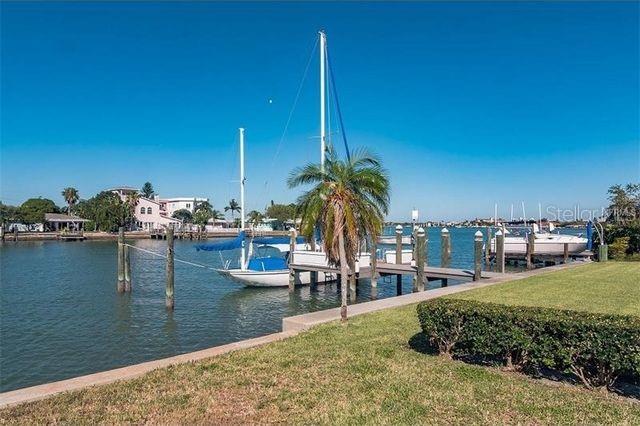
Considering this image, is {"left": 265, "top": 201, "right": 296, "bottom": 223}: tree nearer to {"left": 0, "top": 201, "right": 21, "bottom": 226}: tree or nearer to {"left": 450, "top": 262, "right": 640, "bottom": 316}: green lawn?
{"left": 0, "top": 201, "right": 21, "bottom": 226}: tree

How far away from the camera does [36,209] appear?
118 m

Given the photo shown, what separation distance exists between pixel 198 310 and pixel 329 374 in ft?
→ 53.6

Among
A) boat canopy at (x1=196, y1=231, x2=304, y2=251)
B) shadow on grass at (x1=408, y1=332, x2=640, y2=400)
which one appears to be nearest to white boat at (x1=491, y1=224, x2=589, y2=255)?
boat canopy at (x1=196, y1=231, x2=304, y2=251)

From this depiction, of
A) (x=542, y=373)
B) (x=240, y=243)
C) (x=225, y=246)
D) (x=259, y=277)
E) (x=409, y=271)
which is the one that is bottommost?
(x=259, y=277)

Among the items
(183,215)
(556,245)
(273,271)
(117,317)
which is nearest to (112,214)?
(183,215)

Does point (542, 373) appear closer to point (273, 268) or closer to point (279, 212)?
point (273, 268)

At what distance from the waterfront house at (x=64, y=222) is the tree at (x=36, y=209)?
3585mm

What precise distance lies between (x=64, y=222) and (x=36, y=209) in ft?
36.6

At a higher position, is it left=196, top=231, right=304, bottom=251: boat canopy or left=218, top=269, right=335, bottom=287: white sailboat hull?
left=196, top=231, right=304, bottom=251: boat canopy

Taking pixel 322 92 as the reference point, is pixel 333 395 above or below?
below

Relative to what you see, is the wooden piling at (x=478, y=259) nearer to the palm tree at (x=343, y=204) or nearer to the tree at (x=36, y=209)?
the palm tree at (x=343, y=204)

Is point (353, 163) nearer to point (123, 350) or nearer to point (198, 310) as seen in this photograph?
point (123, 350)

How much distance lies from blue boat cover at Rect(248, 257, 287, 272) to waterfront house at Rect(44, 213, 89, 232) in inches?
3622

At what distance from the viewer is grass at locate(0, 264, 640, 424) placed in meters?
5.91
